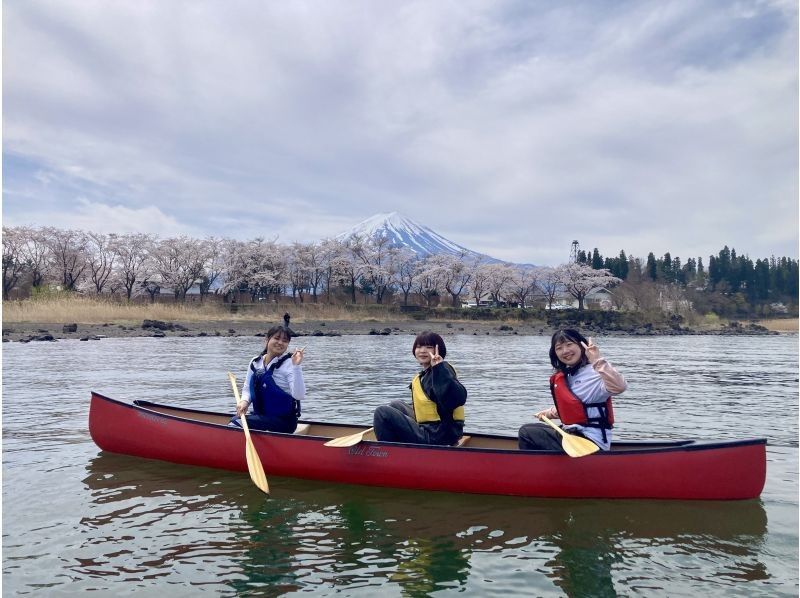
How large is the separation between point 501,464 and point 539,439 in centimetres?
48

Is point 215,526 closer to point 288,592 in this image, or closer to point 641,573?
point 288,592

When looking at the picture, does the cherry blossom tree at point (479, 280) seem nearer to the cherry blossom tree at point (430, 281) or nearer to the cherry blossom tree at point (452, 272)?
the cherry blossom tree at point (452, 272)

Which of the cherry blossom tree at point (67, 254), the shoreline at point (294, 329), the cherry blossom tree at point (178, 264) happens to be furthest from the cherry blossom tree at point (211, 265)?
the shoreline at point (294, 329)

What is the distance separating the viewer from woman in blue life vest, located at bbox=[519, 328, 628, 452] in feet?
18.6

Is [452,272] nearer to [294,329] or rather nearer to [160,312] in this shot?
[294,329]

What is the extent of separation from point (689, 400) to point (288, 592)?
11562 millimetres

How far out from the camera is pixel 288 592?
4.14 metres

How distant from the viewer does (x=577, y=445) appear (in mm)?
5555

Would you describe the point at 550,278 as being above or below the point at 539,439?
above

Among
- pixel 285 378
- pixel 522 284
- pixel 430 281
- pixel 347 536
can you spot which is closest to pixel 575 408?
pixel 347 536

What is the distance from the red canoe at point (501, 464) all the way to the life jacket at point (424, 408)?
0.40 meters

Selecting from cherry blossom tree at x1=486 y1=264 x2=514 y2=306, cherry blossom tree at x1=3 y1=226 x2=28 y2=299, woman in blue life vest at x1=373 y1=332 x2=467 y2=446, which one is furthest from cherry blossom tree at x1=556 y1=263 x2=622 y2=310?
woman in blue life vest at x1=373 y1=332 x2=467 y2=446

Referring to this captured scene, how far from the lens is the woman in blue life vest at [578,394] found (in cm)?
566

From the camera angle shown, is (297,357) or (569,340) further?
(297,357)
